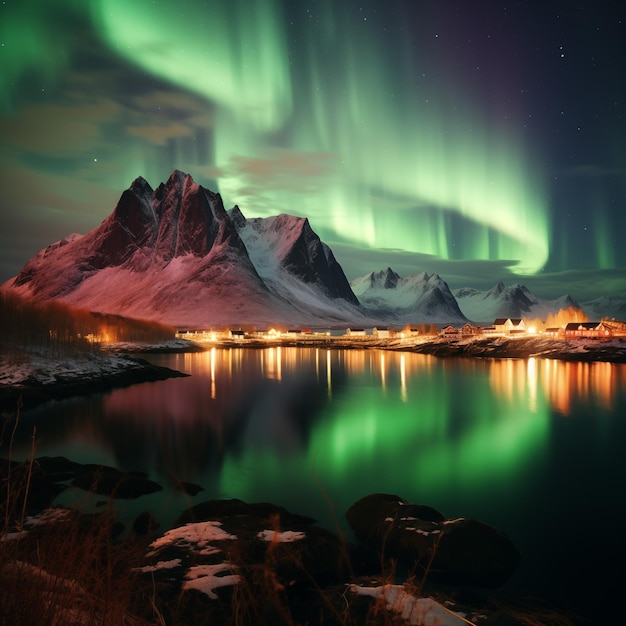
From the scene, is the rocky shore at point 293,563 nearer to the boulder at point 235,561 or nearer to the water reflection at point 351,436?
the boulder at point 235,561

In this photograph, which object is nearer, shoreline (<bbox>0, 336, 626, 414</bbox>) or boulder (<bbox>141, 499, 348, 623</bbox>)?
boulder (<bbox>141, 499, 348, 623</bbox>)

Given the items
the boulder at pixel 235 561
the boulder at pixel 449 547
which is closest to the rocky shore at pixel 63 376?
the boulder at pixel 235 561

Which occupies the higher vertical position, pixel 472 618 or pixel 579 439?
pixel 472 618

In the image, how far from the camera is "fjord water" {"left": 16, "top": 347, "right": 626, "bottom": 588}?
1878 cm

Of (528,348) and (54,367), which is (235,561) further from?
(528,348)

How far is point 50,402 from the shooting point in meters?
43.6

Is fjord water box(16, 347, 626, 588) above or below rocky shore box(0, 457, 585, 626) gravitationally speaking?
below

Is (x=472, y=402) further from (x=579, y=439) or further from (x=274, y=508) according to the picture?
(x=274, y=508)

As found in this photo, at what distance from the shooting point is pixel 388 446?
101 ft

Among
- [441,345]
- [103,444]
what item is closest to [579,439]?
[103,444]

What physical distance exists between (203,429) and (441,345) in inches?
3784

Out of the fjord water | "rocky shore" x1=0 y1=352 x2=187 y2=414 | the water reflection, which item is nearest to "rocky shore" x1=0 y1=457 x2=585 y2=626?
the fjord water

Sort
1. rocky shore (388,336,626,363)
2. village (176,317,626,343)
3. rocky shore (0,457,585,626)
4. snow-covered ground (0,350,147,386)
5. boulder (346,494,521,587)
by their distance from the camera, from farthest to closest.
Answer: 1. village (176,317,626,343)
2. rocky shore (388,336,626,363)
3. snow-covered ground (0,350,147,386)
4. boulder (346,494,521,587)
5. rocky shore (0,457,585,626)

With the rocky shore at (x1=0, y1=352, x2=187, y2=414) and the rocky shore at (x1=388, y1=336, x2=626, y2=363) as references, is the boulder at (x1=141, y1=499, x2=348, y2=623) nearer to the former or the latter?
the rocky shore at (x1=0, y1=352, x2=187, y2=414)
